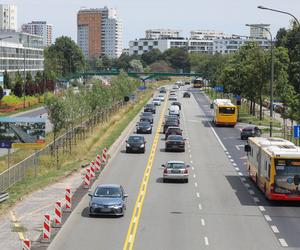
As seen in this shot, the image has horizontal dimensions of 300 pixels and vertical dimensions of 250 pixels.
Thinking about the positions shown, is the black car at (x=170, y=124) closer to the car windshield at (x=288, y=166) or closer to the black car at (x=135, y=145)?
the black car at (x=135, y=145)

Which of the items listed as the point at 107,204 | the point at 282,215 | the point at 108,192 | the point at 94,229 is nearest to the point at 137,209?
the point at 108,192

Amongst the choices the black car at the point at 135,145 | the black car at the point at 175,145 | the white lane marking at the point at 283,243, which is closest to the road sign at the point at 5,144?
the black car at the point at 135,145

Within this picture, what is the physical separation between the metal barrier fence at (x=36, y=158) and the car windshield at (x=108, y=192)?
→ 6.48m

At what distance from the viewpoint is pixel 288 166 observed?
33562 mm

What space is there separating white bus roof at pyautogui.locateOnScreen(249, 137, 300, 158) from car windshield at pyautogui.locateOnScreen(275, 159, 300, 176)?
0.28 metres

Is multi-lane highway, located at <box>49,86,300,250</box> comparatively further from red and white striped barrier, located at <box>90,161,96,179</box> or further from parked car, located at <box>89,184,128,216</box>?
red and white striped barrier, located at <box>90,161,96,179</box>

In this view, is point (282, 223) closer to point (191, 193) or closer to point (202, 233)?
point (202, 233)

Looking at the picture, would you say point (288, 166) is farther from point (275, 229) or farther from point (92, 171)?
point (92, 171)

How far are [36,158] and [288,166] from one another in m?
17.9

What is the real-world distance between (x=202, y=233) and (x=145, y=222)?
3.04 metres

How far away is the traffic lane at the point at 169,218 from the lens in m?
25.6

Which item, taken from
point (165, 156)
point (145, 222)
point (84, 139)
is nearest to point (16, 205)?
point (145, 222)

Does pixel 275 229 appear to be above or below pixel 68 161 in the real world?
above

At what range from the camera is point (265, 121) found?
92812 mm
